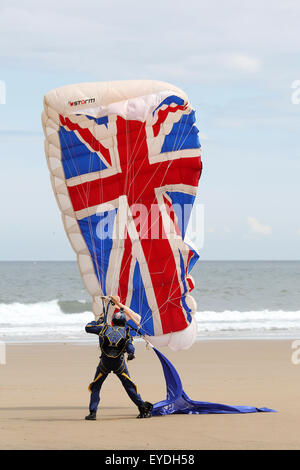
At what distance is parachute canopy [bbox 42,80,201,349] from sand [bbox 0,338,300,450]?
1.32m

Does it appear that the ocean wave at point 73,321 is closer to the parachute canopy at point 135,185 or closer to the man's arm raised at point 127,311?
the parachute canopy at point 135,185

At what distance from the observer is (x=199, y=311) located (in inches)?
1382

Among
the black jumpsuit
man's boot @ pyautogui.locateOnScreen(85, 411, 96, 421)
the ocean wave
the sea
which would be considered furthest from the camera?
the ocean wave

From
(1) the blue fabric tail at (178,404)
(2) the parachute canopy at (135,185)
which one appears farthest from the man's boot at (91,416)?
(2) the parachute canopy at (135,185)

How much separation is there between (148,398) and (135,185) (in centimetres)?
306

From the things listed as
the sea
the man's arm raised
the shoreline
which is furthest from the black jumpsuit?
the sea

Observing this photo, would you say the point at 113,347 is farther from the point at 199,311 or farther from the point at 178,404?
the point at 199,311

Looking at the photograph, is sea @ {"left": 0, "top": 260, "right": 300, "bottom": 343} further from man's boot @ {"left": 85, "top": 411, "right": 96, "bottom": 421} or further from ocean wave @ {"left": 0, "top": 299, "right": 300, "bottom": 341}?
man's boot @ {"left": 85, "top": 411, "right": 96, "bottom": 421}

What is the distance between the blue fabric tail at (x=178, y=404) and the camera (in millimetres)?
9148

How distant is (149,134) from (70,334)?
13.3 meters

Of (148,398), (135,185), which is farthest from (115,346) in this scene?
(148,398)

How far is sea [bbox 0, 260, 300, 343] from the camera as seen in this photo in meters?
22.2

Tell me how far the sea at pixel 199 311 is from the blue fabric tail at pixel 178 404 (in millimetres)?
10832
